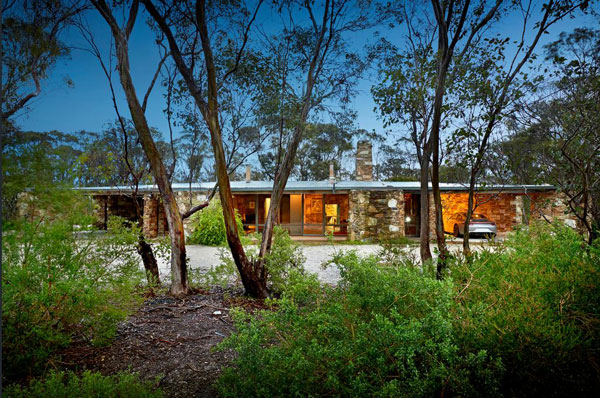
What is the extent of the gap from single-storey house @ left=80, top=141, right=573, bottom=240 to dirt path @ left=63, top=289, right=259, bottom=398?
592cm

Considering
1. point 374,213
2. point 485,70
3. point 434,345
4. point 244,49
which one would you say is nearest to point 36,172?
point 434,345

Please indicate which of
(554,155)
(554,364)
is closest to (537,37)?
(554,155)

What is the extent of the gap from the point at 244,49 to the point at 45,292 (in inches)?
142

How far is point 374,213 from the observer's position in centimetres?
1127

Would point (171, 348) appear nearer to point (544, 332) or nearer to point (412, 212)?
point (544, 332)

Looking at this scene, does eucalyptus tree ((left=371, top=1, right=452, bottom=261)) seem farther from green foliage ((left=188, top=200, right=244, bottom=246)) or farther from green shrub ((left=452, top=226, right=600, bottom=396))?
green foliage ((left=188, top=200, right=244, bottom=246))

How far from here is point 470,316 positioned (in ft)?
4.60

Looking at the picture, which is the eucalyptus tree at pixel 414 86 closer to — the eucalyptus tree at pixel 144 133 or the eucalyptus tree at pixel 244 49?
the eucalyptus tree at pixel 244 49

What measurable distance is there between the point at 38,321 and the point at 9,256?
65 cm

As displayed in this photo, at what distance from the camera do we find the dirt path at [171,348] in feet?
6.75

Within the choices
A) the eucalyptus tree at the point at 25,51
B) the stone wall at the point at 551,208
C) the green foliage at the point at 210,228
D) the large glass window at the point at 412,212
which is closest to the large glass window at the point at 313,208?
the large glass window at the point at 412,212

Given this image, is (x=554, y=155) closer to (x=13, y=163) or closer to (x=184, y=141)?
(x=13, y=163)

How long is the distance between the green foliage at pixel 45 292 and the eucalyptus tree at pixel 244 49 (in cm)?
167

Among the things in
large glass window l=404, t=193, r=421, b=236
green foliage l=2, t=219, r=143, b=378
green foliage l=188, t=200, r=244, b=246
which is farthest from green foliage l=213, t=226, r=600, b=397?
large glass window l=404, t=193, r=421, b=236
